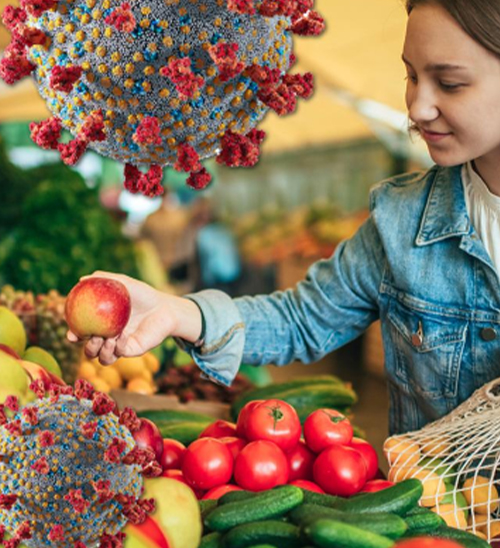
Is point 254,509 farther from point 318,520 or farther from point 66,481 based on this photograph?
point 66,481

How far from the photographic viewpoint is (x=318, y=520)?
1.00 metres

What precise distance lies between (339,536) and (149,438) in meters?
0.49

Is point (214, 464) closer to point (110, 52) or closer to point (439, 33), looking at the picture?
point (110, 52)

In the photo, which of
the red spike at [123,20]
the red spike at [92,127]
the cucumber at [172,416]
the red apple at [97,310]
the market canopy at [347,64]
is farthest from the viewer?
the market canopy at [347,64]

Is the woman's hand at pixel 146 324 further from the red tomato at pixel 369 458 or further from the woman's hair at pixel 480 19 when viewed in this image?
the woman's hair at pixel 480 19

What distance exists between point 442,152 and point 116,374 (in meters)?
1.49

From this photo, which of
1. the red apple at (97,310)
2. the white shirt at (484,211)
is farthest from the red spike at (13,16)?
the white shirt at (484,211)

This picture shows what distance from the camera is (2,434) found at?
100cm

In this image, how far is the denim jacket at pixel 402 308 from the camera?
5.30 feet

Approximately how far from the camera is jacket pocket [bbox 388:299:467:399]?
1.65m

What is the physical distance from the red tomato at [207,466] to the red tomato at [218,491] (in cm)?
2

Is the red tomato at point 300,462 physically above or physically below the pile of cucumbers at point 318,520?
below

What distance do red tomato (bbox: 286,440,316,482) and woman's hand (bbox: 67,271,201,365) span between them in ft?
1.00

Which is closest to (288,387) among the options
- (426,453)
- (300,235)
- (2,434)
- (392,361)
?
(392,361)
